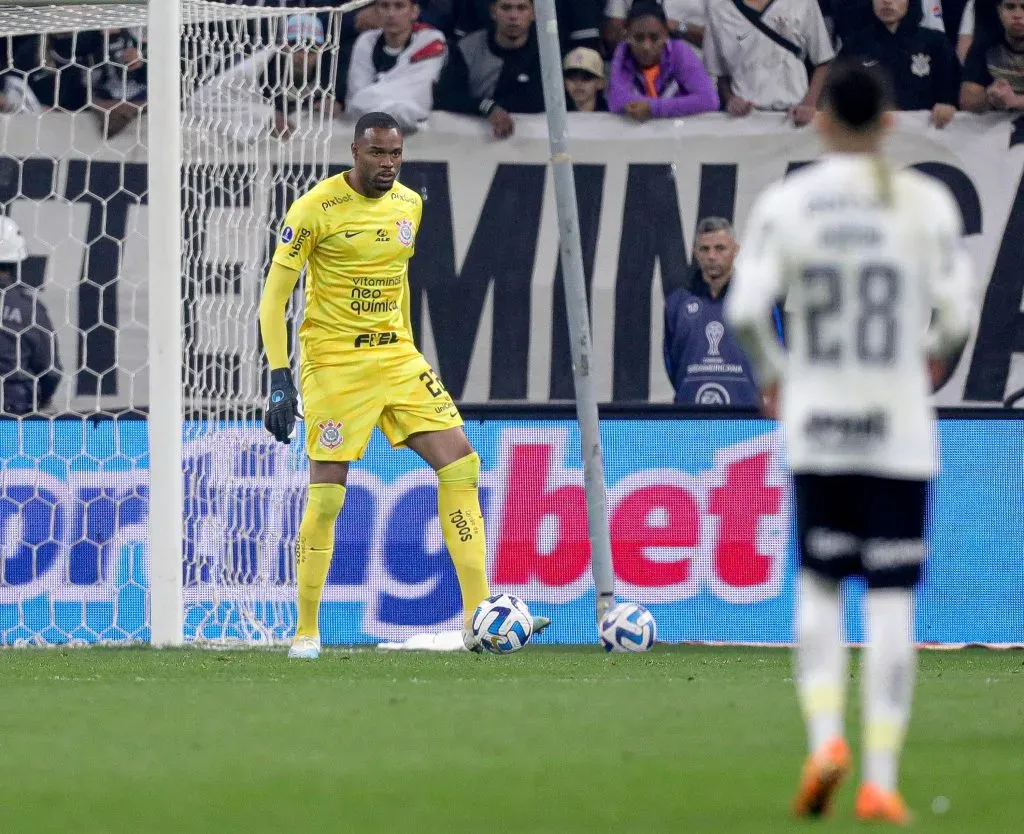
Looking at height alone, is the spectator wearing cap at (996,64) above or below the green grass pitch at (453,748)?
above

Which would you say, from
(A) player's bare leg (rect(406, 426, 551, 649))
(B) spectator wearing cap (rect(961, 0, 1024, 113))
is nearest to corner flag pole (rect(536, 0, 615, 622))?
(A) player's bare leg (rect(406, 426, 551, 649))

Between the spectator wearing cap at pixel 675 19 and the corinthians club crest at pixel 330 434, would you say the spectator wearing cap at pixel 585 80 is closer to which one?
the spectator wearing cap at pixel 675 19

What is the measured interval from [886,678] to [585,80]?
32.0 ft

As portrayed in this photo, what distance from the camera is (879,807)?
12.6ft

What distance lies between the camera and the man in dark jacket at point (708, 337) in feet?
40.1

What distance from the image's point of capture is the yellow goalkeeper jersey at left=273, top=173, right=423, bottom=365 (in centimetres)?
883

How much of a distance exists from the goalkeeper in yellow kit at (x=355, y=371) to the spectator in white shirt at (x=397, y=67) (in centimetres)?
440

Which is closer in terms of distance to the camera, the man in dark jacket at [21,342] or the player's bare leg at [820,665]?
A: the player's bare leg at [820,665]

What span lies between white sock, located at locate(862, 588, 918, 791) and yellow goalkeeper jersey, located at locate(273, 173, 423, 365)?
5.10m

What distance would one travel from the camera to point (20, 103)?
12664mm

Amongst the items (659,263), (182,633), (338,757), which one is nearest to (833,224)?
(338,757)

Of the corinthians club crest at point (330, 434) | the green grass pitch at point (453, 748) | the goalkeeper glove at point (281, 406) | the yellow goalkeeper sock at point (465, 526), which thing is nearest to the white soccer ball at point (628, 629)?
the yellow goalkeeper sock at point (465, 526)

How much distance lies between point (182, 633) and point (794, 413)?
5734 mm

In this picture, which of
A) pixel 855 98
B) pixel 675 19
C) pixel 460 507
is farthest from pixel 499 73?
pixel 855 98
